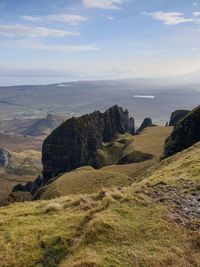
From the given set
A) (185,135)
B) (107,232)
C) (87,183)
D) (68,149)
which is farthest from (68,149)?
(107,232)

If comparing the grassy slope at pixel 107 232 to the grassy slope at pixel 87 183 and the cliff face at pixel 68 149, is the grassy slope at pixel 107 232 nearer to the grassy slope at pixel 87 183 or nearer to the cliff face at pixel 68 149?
the grassy slope at pixel 87 183

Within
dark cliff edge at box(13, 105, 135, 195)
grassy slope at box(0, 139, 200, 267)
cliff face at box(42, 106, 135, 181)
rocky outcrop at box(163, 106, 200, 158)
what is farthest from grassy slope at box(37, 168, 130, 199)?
cliff face at box(42, 106, 135, 181)

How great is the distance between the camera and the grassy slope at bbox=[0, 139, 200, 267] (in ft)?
72.1

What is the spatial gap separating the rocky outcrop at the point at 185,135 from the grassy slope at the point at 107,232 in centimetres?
5323

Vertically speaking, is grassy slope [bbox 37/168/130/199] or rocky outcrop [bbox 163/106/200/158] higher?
rocky outcrop [bbox 163/106/200/158]

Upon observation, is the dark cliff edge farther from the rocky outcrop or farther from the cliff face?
the rocky outcrop

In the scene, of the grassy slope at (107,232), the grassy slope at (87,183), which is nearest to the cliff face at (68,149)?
the grassy slope at (87,183)

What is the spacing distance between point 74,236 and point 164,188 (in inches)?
431

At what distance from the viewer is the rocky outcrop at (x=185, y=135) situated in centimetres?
8450

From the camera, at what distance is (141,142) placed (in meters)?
174

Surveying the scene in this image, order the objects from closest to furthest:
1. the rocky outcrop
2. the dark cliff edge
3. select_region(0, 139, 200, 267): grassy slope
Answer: select_region(0, 139, 200, 267): grassy slope, the rocky outcrop, the dark cliff edge

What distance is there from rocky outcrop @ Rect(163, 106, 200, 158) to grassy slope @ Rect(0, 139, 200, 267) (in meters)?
53.2

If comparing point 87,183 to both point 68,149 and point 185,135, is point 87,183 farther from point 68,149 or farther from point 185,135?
point 68,149

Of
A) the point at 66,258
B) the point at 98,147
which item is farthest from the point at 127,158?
the point at 66,258
